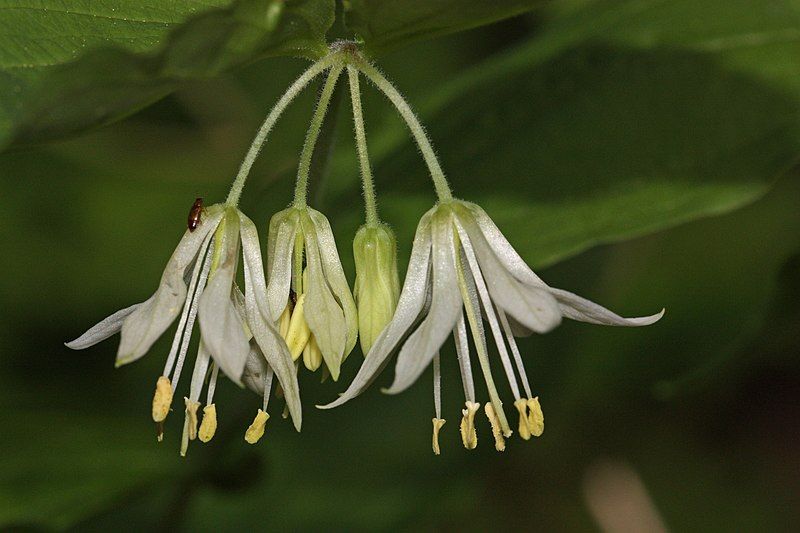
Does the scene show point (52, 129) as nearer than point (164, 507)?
Yes

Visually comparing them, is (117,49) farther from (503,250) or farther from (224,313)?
(503,250)

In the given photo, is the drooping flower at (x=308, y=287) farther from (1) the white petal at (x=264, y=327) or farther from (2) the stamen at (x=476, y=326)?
(2) the stamen at (x=476, y=326)

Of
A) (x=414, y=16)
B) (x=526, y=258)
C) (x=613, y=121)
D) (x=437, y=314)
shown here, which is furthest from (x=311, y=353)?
(x=613, y=121)

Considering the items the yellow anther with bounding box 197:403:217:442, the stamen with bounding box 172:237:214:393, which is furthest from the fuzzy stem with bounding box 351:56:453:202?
the yellow anther with bounding box 197:403:217:442

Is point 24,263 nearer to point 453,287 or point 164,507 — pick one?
point 164,507

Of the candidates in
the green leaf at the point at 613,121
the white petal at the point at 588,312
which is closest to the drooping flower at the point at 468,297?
the white petal at the point at 588,312

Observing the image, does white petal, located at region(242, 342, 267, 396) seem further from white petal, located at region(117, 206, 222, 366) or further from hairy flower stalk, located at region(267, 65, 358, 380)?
white petal, located at region(117, 206, 222, 366)

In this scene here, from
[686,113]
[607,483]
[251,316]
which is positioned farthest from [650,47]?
[607,483]
